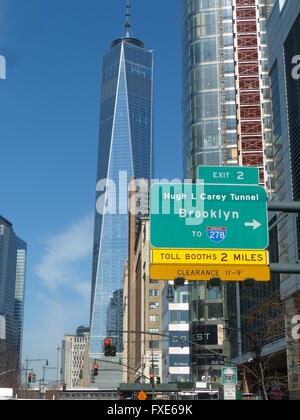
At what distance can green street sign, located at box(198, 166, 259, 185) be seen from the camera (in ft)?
69.5

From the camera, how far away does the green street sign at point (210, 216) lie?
20656mm

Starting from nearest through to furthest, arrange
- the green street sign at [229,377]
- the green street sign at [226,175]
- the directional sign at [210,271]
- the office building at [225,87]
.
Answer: the directional sign at [210,271]
the green street sign at [226,175]
the green street sign at [229,377]
the office building at [225,87]

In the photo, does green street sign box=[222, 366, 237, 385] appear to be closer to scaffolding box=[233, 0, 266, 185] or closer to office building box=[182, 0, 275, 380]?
office building box=[182, 0, 275, 380]

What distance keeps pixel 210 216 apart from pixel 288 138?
3400 centimetres

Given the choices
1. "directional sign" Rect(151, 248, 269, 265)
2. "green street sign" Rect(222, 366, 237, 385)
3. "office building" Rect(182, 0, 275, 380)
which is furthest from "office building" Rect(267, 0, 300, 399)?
"office building" Rect(182, 0, 275, 380)

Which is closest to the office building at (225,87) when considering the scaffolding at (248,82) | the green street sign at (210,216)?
the scaffolding at (248,82)

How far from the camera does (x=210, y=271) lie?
2078 centimetres

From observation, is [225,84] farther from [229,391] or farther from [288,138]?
[229,391]

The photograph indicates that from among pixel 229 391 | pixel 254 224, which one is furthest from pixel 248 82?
pixel 254 224

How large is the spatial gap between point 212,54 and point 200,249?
11817cm

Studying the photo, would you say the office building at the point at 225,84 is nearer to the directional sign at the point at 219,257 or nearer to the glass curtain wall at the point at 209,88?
the glass curtain wall at the point at 209,88

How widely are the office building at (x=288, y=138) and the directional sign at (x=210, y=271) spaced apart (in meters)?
→ 25.3

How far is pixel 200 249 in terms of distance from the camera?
20.8 m
